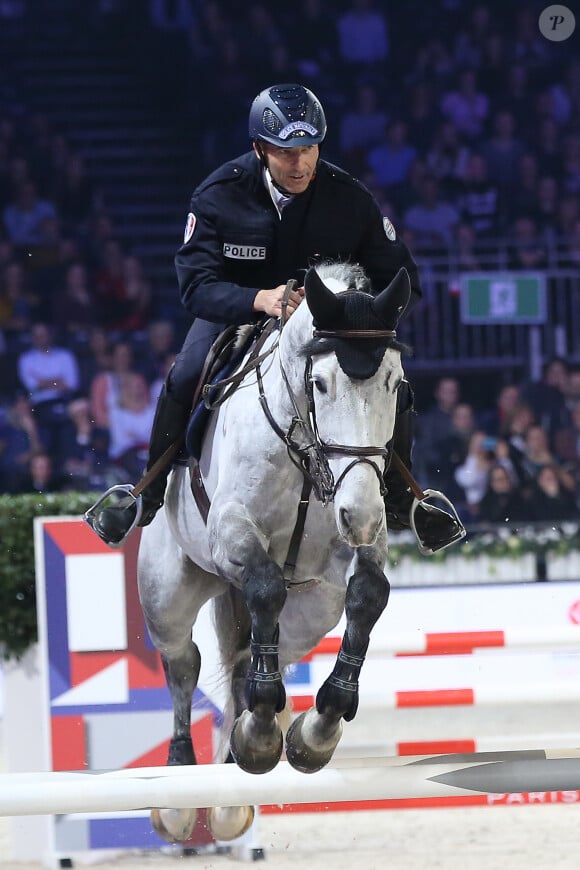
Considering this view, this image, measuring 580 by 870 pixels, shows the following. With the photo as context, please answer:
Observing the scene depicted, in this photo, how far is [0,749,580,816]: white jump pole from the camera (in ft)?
10.6

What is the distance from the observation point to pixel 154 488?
13.4 feet

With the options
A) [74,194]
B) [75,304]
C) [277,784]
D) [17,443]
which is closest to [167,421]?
[277,784]

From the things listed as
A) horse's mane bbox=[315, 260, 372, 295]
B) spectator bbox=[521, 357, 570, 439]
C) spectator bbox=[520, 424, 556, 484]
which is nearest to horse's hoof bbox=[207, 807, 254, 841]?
horse's mane bbox=[315, 260, 372, 295]

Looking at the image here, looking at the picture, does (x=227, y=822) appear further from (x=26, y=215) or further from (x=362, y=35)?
(x=362, y=35)

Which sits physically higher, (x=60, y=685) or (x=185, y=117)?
(x=185, y=117)

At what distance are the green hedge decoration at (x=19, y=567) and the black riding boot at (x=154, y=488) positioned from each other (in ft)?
3.76

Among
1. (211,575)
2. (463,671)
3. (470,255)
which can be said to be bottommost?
(463,671)

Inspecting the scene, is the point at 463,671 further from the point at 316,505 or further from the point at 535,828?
the point at 316,505

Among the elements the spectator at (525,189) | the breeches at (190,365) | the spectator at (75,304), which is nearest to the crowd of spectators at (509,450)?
the spectator at (525,189)

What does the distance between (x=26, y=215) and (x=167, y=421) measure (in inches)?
312

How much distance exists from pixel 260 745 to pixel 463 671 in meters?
2.58

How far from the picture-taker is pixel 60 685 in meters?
4.78

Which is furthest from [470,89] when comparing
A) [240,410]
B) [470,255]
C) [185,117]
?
[240,410]

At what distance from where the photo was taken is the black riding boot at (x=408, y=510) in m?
3.85
